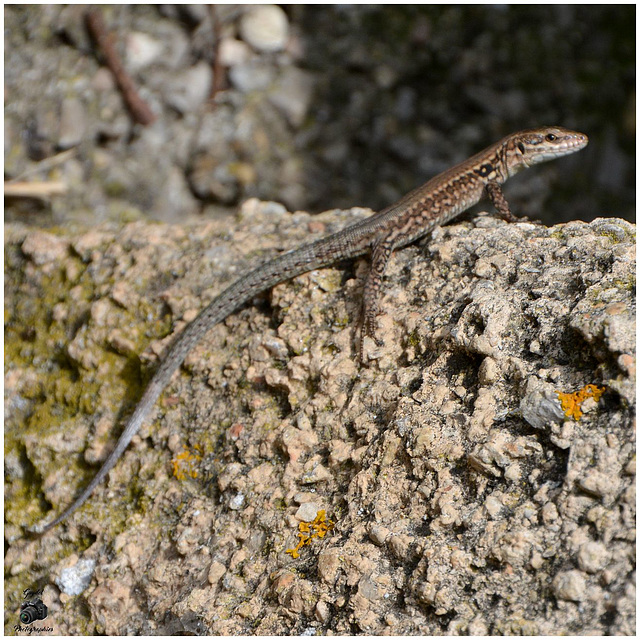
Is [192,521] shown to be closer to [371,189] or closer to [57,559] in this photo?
[57,559]

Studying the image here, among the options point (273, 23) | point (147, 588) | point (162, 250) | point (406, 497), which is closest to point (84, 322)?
point (162, 250)

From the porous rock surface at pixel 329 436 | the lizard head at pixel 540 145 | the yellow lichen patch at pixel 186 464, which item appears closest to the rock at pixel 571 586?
the porous rock surface at pixel 329 436

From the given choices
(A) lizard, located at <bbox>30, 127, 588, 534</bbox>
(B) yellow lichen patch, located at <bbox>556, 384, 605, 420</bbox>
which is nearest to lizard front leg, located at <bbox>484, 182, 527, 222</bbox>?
(A) lizard, located at <bbox>30, 127, 588, 534</bbox>

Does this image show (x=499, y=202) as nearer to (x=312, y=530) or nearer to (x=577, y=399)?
(x=577, y=399)

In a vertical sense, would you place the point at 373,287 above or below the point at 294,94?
below

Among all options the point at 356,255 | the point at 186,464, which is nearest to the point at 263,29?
the point at 356,255

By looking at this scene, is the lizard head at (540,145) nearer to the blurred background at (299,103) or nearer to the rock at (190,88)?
the blurred background at (299,103)
